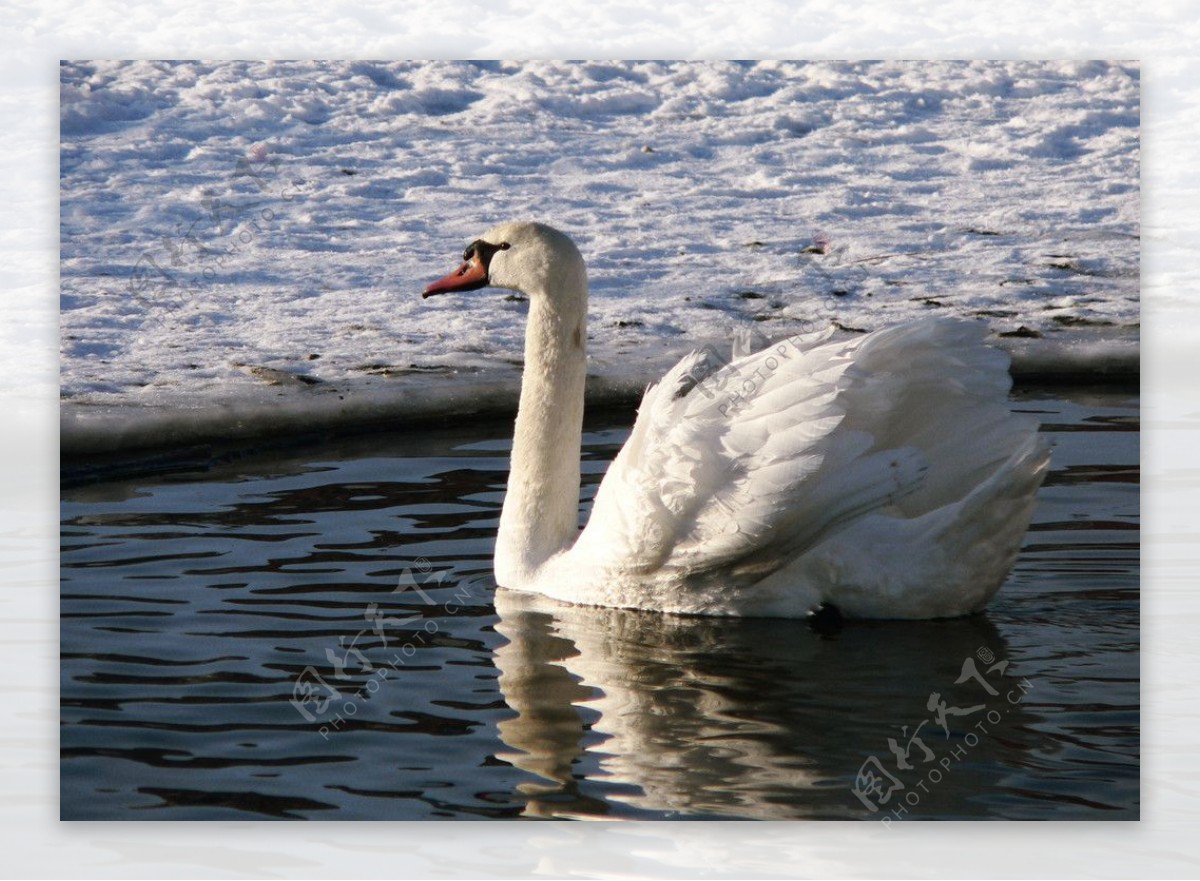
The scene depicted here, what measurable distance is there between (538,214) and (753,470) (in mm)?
2293

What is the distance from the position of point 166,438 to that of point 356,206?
1.07 m

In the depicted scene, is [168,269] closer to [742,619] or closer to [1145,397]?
[742,619]

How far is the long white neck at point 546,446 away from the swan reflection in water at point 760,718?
454mm

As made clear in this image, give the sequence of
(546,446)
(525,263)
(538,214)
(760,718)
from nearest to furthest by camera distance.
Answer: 1. (760,718)
2. (525,263)
3. (546,446)
4. (538,214)

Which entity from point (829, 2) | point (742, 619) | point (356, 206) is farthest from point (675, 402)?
point (356, 206)

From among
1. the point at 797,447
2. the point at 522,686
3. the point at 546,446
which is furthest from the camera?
the point at 546,446

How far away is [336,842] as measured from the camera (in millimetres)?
5484

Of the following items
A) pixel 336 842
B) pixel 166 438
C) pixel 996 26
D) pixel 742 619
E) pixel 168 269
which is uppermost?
pixel 996 26

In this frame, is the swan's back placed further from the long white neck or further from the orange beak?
the orange beak

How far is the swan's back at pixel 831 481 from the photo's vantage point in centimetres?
605

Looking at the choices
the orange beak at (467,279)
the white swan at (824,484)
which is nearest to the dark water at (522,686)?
the white swan at (824,484)

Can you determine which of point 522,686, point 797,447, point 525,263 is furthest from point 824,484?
point 525,263

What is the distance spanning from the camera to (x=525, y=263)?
670 centimetres

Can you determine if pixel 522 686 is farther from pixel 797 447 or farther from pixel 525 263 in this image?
pixel 525 263
